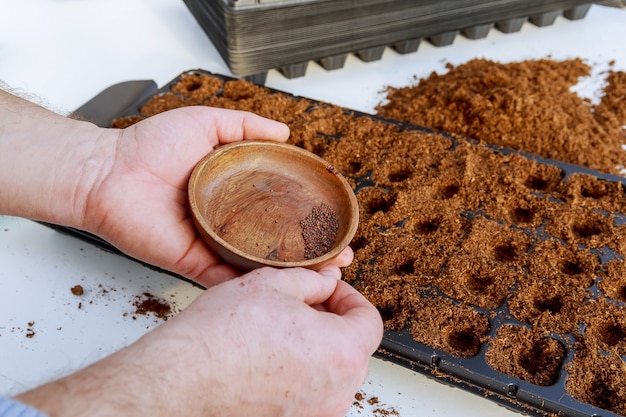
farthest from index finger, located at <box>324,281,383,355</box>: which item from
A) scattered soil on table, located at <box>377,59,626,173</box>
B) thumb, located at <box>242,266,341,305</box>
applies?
scattered soil on table, located at <box>377,59,626,173</box>

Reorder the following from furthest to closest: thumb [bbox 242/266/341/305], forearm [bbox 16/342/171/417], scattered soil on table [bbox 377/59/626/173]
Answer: scattered soil on table [bbox 377/59/626/173] → thumb [bbox 242/266/341/305] → forearm [bbox 16/342/171/417]

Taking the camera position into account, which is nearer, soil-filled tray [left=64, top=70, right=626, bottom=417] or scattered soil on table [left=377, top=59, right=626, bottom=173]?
soil-filled tray [left=64, top=70, right=626, bottom=417]

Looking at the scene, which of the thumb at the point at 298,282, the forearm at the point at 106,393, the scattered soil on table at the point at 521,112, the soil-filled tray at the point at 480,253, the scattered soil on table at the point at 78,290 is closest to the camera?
the forearm at the point at 106,393

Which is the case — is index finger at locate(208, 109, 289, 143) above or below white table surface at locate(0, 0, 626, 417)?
above

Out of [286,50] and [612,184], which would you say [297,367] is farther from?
[286,50]

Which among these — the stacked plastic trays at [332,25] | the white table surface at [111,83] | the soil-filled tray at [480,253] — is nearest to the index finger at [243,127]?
the soil-filled tray at [480,253]

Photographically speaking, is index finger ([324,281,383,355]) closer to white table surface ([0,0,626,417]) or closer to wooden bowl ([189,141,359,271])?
wooden bowl ([189,141,359,271])

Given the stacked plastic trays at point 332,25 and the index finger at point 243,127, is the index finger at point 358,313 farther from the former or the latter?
the stacked plastic trays at point 332,25
